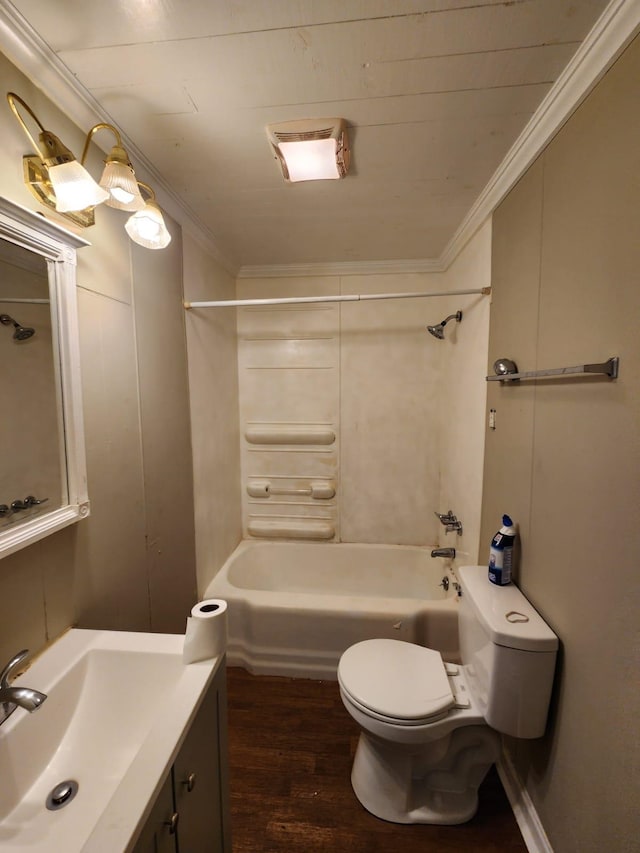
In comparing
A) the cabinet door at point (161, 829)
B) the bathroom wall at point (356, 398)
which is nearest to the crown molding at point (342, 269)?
the bathroom wall at point (356, 398)

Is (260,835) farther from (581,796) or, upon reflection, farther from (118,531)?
(118,531)

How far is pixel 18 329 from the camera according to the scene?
2.99 ft

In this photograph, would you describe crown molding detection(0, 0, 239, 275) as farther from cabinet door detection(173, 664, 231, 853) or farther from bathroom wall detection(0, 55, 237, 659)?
cabinet door detection(173, 664, 231, 853)

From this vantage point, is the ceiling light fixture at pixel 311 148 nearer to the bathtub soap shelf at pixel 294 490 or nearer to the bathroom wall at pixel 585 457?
the bathroom wall at pixel 585 457

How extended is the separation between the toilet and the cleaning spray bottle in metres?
0.04

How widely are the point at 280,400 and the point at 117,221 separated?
62.3 inches

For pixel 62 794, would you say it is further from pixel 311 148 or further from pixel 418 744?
pixel 311 148

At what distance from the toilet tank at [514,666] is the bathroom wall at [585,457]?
4 cm

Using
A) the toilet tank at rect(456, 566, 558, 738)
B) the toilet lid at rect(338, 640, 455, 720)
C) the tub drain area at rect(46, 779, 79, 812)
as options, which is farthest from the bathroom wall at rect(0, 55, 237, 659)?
the toilet tank at rect(456, 566, 558, 738)

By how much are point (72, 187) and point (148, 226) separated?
10.2 inches

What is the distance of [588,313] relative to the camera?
97 centimetres

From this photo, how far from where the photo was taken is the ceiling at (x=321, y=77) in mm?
827

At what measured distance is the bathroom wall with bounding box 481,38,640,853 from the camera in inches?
32.5

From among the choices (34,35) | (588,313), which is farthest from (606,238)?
(34,35)
